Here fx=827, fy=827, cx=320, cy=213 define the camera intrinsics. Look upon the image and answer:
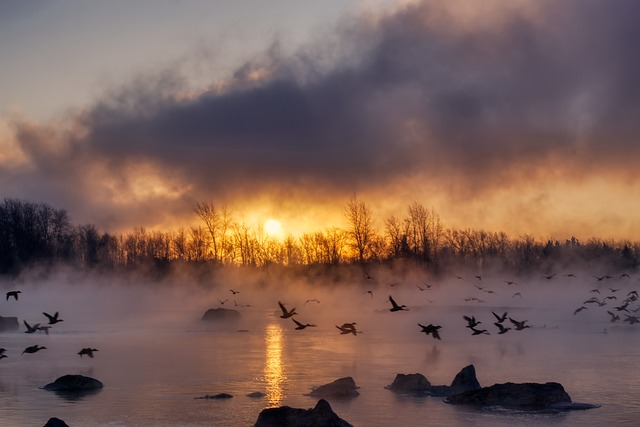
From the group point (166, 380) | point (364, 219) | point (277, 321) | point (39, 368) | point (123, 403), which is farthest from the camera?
point (364, 219)

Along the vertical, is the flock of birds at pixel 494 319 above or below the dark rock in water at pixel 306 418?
above

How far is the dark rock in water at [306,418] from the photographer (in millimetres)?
28328

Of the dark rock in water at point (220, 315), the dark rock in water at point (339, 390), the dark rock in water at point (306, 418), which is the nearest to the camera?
the dark rock in water at point (306, 418)

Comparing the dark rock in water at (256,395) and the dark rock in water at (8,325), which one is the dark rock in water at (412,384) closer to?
the dark rock in water at (256,395)

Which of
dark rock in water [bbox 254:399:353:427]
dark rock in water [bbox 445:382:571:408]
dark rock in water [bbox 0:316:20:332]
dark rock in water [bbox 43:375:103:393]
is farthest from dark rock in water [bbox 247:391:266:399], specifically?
A: dark rock in water [bbox 0:316:20:332]

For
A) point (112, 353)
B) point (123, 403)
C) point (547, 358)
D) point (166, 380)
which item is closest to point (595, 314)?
point (547, 358)

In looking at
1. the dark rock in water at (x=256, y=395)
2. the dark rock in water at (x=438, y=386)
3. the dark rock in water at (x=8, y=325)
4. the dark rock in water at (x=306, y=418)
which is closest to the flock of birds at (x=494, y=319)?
the dark rock in water at (x=438, y=386)

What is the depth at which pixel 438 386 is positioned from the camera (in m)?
38.2

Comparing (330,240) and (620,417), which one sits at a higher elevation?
(330,240)

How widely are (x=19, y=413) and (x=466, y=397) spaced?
1877 centimetres

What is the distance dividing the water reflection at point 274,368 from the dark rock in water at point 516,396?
8.40 metres

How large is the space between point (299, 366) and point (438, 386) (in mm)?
15177

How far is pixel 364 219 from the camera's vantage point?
125500 mm

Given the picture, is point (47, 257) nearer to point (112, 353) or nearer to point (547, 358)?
point (112, 353)
